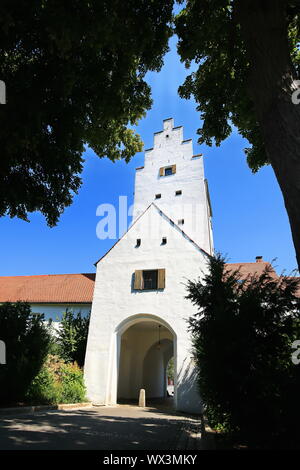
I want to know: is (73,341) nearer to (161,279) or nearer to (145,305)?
(145,305)

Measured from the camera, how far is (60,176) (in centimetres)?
942

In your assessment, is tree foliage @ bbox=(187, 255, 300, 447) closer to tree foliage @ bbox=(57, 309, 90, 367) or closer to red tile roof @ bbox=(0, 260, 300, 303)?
tree foliage @ bbox=(57, 309, 90, 367)

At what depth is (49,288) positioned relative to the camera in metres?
24.3

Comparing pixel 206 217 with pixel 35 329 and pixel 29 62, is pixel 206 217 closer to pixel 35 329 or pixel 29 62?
pixel 35 329

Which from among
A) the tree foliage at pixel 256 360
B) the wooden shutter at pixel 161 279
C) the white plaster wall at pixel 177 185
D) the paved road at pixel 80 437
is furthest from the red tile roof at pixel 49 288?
the tree foliage at pixel 256 360

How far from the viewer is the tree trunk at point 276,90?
397cm

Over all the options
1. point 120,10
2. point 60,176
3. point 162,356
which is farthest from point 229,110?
point 162,356

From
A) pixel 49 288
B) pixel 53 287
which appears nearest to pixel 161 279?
pixel 53 287

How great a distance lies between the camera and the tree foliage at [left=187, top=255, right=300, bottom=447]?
15.9ft

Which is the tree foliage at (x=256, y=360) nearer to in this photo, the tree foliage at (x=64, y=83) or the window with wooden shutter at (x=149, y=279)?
the tree foliage at (x=64, y=83)

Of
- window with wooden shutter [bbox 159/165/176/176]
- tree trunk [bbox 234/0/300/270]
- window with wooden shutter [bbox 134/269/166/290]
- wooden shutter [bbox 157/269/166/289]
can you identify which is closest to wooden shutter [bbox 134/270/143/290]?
window with wooden shutter [bbox 134/269/166/290]

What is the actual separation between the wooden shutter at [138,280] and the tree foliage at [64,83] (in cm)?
738

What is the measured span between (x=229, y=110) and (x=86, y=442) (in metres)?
9.36

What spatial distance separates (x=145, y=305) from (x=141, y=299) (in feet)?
1.35
